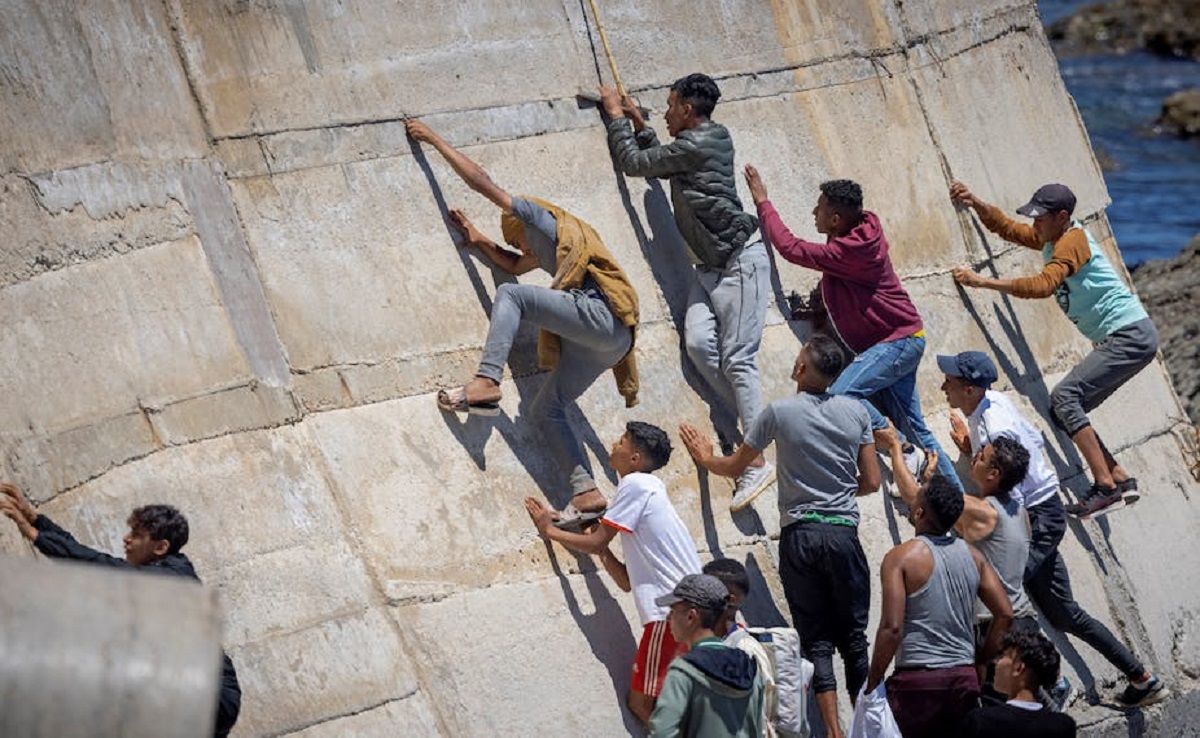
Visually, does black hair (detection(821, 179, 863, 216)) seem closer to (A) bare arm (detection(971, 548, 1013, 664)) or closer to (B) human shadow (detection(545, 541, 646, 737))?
(A) bare arm (detection(971, 548, 1013, 664))

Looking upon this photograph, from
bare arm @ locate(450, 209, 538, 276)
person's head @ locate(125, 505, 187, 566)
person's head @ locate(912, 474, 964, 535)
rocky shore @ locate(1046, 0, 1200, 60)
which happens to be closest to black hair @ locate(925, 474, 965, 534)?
person's head @ locate(912, 474, 964, 535)

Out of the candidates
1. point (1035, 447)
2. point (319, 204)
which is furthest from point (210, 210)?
point (1035, 447)

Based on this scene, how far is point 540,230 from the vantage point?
908cm

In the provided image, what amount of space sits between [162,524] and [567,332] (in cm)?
226

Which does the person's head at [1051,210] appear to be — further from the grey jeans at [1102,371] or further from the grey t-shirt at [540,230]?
the grey t-shirt at [540,230]

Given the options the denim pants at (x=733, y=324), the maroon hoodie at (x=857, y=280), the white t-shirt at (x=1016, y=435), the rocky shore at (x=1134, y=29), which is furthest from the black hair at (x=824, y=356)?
the rocky shore at (x=1134, y=29)

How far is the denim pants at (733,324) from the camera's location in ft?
32.1

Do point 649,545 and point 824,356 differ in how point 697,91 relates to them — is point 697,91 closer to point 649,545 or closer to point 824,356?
point 824,356

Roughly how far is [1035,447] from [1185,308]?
6922mm

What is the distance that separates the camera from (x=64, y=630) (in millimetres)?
4285

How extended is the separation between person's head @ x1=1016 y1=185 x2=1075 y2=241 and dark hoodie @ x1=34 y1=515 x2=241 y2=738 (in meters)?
5.39

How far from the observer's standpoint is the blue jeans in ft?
32.8

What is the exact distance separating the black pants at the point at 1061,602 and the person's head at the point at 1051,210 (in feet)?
4.83

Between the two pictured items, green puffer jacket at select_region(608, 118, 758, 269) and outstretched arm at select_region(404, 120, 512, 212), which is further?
Result: green puffer jacket at select_region(608, 118, 758, 269)
